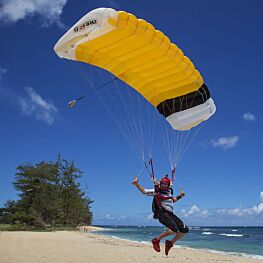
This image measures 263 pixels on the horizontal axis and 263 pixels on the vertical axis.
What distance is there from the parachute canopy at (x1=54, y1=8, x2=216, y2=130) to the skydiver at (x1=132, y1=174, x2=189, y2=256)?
7.31ft

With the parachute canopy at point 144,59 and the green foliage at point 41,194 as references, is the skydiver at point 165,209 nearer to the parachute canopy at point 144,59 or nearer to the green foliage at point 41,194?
the parachute canopy at point 144,59

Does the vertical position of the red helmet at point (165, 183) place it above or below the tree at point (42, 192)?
below

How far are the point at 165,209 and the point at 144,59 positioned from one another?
3383 mm

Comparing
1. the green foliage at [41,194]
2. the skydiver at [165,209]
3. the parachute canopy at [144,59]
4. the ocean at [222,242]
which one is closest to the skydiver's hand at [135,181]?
the skydiver at [165,209]

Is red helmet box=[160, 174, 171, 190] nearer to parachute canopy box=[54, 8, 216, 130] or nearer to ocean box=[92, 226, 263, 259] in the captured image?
parachute canopy box=[54, 8, 216, 130]

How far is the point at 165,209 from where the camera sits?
275 inches

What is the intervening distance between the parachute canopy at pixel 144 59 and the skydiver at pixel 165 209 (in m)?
2.23

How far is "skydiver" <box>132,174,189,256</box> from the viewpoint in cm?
683

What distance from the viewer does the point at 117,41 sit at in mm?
7480

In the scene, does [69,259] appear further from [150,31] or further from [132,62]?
[150,31]

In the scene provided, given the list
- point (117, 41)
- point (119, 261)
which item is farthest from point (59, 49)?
point (119, 261)

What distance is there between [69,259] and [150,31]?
9.98m

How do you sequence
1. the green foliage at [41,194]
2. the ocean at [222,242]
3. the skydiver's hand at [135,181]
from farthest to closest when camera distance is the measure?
the green foliage at [41,194] < the ocean at [222,242] < the skydiver's hand at [135,181]

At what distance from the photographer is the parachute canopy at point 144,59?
23.4 feet
